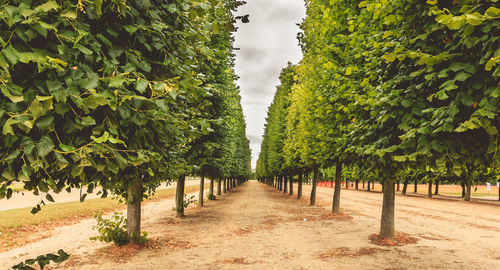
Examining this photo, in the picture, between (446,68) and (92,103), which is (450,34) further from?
(92,103)

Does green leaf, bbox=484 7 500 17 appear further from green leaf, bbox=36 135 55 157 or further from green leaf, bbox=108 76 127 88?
green leaf, bbox=36 135 55 157

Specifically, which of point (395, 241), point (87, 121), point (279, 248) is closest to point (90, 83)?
point (87, 121)

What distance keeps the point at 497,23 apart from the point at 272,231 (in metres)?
11.1

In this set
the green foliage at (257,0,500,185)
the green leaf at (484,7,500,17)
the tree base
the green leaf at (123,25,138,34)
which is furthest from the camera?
the tree base

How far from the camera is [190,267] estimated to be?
25.9 ft

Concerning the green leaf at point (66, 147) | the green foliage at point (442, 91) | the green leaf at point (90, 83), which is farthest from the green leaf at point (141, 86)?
the green foliage at point (442, 91)

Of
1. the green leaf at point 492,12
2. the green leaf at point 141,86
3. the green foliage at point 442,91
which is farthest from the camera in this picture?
the green foliage at point 442,91

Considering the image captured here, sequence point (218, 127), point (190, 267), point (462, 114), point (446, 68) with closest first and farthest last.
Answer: point (462, 114)
point (446, 68)
point (190, 267)
point (218, 127)

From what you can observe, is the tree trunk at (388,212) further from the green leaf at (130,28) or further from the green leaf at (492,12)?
the green leaf at (130,28)

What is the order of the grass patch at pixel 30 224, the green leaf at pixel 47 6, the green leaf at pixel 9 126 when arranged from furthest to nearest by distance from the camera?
the grass patch at pixel 30 224 → the green leaf at pixel 47 6 → the green leaf at pixel 9 126

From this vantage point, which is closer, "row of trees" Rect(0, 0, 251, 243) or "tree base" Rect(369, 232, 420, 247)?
"row of trees" Rect(0, 0, 251, 243)

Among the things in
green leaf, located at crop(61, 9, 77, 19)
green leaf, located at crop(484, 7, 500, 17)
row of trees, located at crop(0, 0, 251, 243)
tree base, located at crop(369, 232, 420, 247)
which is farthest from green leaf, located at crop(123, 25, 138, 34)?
tree base, located at crop(369, 232, 420, 247)

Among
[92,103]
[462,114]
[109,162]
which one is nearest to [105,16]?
[92,103]

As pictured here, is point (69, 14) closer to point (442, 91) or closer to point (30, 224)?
point (442, 91)
